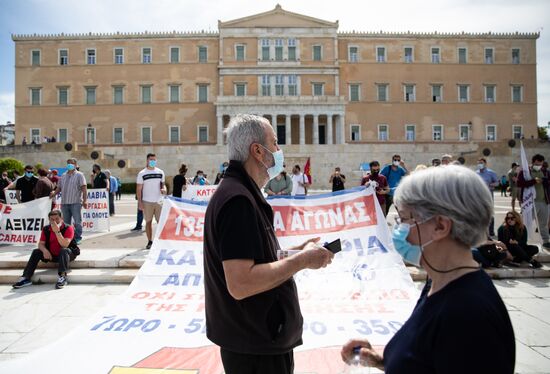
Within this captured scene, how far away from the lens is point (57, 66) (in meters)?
46.2

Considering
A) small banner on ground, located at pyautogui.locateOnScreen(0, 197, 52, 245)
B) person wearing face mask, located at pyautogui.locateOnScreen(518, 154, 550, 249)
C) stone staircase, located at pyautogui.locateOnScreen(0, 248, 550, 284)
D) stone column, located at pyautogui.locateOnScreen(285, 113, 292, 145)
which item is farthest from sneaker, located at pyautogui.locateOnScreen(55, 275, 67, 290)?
stone column, located at pyautogui.locateOnScreen(285, 113, 292, 145)

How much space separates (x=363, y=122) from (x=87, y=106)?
3148 cm

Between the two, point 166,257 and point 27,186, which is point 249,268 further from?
point 27,186

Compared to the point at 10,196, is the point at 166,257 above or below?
below

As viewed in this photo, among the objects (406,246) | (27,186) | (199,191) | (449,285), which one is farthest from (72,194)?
(449,285)

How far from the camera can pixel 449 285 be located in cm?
135

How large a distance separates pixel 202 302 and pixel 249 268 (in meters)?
3.15

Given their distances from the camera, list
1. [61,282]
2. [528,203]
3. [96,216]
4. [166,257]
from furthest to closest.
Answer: [96,216]
[528,203]
[61,282]
[166,257]

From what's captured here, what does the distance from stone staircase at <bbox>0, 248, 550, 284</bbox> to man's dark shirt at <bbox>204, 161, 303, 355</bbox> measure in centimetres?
459

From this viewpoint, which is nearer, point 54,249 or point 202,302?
point 202,302

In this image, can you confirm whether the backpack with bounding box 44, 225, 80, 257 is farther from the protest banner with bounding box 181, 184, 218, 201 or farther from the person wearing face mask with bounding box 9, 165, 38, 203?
the protest banner with bounding box 181, 184, 218, 201

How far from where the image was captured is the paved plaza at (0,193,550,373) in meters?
3.80

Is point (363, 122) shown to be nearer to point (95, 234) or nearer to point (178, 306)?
point (95, 234)

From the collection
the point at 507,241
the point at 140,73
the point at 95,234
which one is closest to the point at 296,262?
the point at 507,241
